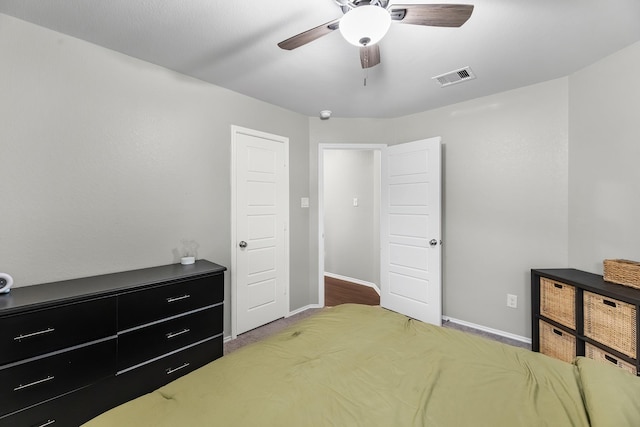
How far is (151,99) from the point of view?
237 centimetres

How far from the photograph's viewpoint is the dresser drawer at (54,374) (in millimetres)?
1447

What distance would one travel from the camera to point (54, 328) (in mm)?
1561

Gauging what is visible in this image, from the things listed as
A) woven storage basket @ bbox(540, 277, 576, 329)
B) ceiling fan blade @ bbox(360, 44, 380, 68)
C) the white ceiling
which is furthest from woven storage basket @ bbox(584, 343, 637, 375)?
ceiling fan blade @ bbox(360, 44, 380, 68)

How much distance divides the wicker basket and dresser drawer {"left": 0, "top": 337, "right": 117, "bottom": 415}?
3450 mm

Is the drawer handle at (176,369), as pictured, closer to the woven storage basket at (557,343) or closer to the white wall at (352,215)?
the woven storage basket at (557,343)

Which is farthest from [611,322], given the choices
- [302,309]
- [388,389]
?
[302,309]

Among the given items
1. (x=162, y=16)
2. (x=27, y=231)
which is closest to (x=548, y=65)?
(x=162, y=16)

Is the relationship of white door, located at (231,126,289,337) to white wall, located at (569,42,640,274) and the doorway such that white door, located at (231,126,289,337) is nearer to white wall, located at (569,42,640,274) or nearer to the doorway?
the doorway

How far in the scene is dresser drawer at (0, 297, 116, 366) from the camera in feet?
4.75

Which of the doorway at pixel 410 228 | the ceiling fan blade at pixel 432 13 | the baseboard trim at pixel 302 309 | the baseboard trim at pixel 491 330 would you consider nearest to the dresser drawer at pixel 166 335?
the baseboard trim at pixel 302 309

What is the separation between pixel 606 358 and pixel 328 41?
2.95m

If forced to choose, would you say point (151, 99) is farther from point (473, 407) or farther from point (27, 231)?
point (473, 407)

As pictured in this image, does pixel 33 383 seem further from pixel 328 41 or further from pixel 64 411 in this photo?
pixel 328 41

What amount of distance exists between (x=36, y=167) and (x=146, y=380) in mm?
1575
